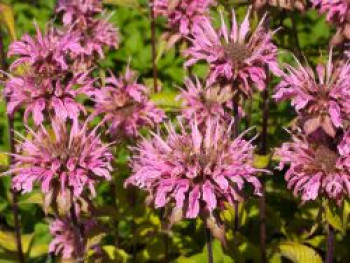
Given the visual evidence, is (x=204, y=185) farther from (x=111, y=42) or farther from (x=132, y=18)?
(x=132, y=18)

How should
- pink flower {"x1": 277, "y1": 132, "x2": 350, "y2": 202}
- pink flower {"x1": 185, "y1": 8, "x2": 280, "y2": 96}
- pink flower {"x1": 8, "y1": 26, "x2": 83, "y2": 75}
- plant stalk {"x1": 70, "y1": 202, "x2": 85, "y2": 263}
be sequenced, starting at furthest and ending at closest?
1. pink flower {"x1": 8, "y1": 26, "x2": 83, "y2": 75}
2. pink flower {"x1": 185, "y1": 8, "x2": 280, "y2": 96}
3. plant stalk {"x1": 70, "y1": 202, "x2": 85, "y2": 263}
4. pink flower {"x1": 277, "y1": 132, "x2": 350, "y2": 202}

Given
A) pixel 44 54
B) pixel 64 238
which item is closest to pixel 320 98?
pixel 44 54

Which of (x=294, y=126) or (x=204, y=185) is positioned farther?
(x=294, y=126)

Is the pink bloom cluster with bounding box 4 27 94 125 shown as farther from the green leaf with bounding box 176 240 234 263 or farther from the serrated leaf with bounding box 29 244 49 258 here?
the serrated leaf with bounding box 29 244 49 258

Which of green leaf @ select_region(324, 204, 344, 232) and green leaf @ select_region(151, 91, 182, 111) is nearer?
green leaf @ select_region(324, 204, 344, 232)

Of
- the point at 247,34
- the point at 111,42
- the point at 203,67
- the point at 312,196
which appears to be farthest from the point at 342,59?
the point at 203,67

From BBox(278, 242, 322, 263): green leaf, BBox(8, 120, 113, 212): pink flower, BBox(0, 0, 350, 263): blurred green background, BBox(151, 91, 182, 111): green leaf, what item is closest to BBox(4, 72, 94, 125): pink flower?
BBox(8, 120, 113, 212): pink flower

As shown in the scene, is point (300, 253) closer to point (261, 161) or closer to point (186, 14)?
point (261, 161)
